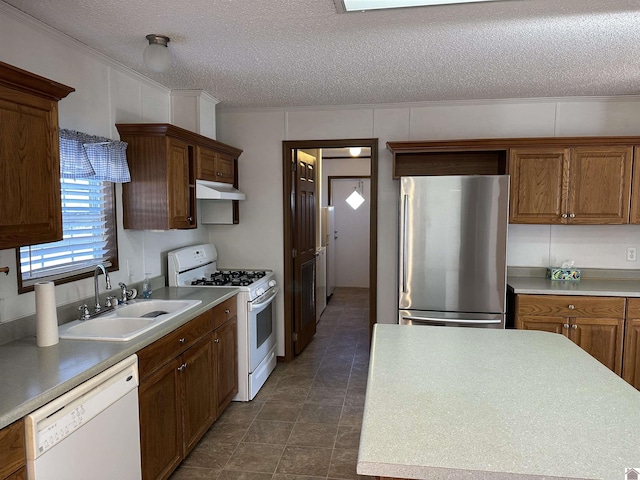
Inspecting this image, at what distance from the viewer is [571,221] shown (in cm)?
352

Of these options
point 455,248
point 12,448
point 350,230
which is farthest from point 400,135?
point 350,230

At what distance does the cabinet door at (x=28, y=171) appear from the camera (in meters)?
1.67

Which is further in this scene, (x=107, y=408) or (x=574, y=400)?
(x=107, y=408)

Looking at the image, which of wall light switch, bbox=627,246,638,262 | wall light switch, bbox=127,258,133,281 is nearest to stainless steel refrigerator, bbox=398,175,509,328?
wall light switch, bbox=627,246,638,262

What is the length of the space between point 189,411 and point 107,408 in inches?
33.6

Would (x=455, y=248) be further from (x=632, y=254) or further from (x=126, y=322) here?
(x=126, y=322)

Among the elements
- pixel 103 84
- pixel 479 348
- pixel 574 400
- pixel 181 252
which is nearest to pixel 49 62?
pixel 103 84

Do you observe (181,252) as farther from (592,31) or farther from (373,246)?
(592,31)

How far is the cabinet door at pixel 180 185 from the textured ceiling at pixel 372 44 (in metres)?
0.53

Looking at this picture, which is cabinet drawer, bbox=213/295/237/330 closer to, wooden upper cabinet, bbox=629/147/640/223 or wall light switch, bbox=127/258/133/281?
wall light switch, bbox=127/258/133/281

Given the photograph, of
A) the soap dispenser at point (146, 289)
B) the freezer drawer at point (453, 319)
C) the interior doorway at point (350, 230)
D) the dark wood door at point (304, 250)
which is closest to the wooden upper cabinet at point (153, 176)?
the soap dispenser at point (146, 289)

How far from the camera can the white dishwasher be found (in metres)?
1.49

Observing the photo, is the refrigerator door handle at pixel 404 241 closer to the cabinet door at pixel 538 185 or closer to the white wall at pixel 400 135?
the white wall at pixel 400 135

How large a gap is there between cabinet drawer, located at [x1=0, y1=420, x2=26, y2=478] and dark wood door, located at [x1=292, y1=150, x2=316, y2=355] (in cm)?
302
